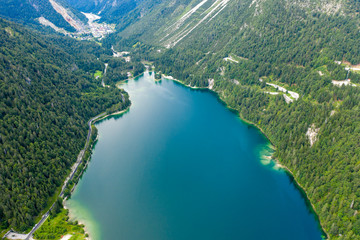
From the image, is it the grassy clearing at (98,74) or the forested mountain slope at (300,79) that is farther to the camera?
the grassy clearing at (98,74)

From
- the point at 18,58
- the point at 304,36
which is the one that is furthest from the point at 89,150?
the point at 304,36

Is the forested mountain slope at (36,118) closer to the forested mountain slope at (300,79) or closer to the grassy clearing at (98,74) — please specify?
the grassy clearing at (98,74)

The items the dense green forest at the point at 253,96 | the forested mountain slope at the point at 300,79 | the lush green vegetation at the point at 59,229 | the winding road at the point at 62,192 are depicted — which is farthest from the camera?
the forested mountain slope at the point at 300,79

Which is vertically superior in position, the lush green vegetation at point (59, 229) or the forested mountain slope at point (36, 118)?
the forested mountain slope at point (36, 118)

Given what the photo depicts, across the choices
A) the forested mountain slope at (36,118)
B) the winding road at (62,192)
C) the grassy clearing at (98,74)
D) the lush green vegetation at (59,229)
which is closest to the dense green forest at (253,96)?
the forested mountain slope at (36,118)

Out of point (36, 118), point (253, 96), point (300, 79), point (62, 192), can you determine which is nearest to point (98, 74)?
point (36, 118)

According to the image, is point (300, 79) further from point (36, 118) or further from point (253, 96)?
point (36, 118)
